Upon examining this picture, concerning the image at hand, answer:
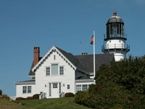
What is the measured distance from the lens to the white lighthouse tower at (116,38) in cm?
5444

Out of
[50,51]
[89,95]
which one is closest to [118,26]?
[50,51]

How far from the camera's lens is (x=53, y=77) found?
137ft

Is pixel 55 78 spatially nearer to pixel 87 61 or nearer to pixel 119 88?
pixel 87 61

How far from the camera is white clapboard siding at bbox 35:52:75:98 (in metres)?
41.3

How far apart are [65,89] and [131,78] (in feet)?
45.4

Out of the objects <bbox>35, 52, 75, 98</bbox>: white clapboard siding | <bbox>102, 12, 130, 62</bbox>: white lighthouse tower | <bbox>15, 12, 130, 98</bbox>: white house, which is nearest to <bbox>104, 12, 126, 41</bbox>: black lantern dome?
<bbox>102, 12, 130, 62</bbox>: white lighthouse tower

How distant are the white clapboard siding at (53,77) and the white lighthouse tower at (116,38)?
634 inches

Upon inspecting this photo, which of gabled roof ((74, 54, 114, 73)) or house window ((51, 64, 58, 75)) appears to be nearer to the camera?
house window ((51, 64, 58, 75))

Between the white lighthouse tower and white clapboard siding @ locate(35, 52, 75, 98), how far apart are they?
16.1 metres

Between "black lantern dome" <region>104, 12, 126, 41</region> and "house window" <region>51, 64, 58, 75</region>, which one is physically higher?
"black lantern dome" <region>104, 12, 126, 41</region>

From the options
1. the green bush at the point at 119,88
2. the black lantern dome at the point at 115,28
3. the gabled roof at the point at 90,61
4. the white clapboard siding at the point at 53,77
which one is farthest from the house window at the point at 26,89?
the black lantern dome at the point at 115,28

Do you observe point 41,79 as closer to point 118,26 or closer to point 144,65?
point 144,65

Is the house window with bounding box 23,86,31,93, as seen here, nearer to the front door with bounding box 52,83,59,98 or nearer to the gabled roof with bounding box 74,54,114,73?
the front door with bounding box 52,83,59,98

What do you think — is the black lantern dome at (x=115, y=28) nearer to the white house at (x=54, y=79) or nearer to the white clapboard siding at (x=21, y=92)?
the white house at (x=54, y=79)
